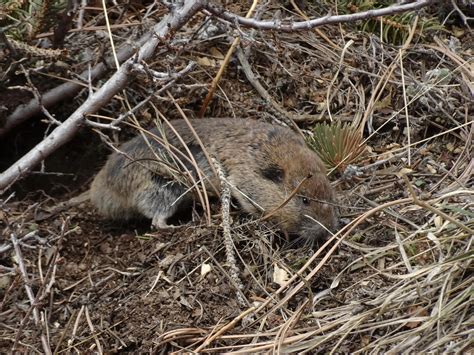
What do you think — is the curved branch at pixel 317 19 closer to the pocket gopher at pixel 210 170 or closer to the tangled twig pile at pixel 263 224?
the tangled twig pile at pixel 263 224

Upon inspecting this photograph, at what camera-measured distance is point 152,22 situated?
6578 millimetres

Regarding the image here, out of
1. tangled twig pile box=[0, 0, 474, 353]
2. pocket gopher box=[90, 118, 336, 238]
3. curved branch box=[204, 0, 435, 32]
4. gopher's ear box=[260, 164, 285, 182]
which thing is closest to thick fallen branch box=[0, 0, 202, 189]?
tangled twig pile box=[0, 0, 474, 353]

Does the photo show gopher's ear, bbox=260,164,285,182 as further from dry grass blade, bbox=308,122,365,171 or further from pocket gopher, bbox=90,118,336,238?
dry grass blade, bbox=308,122,365,171

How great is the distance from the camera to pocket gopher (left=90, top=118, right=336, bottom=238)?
5434mm

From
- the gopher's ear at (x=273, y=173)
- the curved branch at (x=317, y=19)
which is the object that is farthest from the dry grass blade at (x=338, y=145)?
the curved branch at (x=317, y=19)

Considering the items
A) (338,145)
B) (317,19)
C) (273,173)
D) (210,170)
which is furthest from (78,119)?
(338,145)

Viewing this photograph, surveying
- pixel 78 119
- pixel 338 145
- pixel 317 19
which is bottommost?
pixel 338 145

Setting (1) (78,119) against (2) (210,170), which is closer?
(1) (78,119)

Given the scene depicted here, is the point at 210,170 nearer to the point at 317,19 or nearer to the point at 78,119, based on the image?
the point at 78,119

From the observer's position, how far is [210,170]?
5.78 metres

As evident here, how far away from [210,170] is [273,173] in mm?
485

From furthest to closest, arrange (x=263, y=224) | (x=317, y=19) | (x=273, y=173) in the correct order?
1. (x=273, y=173)
2. (x=263, y=224)
3. (x=317, y=19)

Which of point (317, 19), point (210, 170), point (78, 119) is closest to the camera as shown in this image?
point (317, 19)

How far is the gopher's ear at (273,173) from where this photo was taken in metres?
5.52
